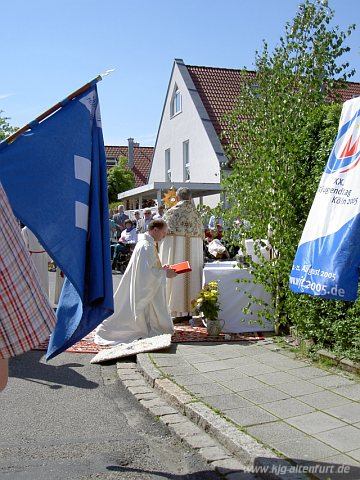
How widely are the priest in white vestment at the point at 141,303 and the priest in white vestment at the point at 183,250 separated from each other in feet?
4.58

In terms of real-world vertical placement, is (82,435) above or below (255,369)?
below

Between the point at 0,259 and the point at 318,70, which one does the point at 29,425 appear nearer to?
the point at 0,259

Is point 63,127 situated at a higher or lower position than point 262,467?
higher

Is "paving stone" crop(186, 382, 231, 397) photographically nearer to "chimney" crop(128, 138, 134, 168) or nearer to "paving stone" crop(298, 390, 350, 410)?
"paving stone" crop(298, 390, 350, 410)

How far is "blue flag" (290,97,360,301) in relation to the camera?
452 centimetres

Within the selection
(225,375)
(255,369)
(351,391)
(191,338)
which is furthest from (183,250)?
(351,391)

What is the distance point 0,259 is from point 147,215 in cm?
1752

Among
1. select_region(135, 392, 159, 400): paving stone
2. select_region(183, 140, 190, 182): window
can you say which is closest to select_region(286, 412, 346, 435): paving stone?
select_region(135, 392, 159, 400): paving stone

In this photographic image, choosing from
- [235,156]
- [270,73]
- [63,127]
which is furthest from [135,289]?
[63,127]

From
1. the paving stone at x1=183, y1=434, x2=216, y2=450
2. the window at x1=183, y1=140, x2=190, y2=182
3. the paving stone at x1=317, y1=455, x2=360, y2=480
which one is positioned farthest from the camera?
the window at x1=183, y1=140, x2=190, y2=182

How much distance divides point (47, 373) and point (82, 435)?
7.31 feet

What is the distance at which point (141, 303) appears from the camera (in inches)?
344

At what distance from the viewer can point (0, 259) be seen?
2209 mm

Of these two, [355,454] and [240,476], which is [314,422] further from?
[240,476]
